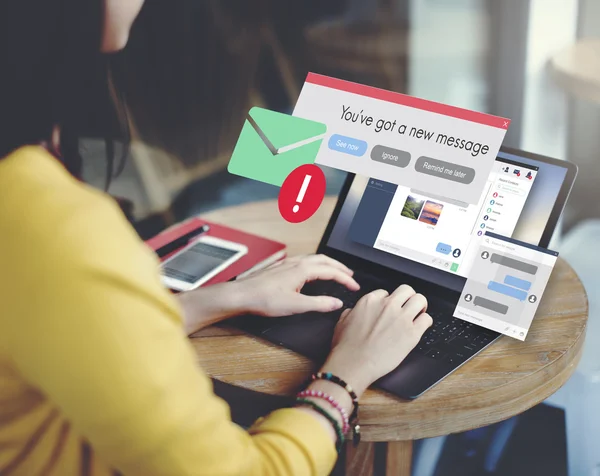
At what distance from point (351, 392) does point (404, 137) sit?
34 centimetres

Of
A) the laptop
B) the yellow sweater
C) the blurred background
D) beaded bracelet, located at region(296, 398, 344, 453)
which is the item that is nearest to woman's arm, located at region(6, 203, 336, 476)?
the yellow sweater

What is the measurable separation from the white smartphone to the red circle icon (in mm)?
147

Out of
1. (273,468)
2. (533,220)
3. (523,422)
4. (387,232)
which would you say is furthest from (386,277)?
(523,422)

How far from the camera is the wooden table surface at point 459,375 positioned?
754 millimetres

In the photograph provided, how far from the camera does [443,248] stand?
0.90 meters

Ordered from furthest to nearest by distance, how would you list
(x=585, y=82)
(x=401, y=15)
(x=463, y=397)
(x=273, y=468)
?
(x=401, y=15)
(x=585, y=82)
(x=463, y=397)
(x=273, y=468)

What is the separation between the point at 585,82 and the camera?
1.46 meters

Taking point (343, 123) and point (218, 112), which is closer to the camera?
point (343, 123)

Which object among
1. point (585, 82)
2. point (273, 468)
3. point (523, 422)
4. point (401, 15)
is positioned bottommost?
point (523, 422)

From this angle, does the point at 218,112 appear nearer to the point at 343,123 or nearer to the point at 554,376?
the point at 343,123

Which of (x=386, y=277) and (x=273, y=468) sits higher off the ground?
(x=386, y=277)

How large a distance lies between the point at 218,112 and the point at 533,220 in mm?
1506

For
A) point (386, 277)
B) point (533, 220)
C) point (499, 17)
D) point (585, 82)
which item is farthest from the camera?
point (499, 17)

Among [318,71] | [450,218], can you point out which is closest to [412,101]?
[450,218]
